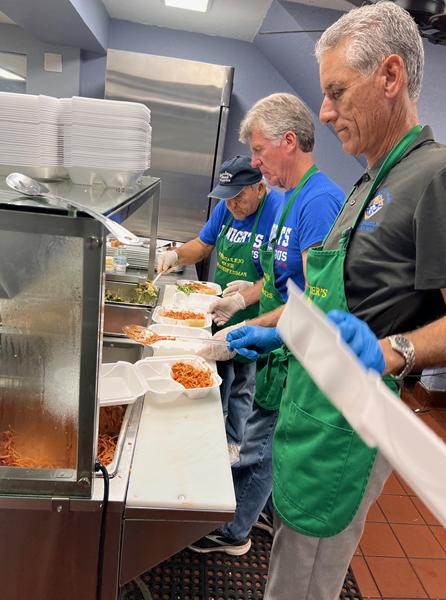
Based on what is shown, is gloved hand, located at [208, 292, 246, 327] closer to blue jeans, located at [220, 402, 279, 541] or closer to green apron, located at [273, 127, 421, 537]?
blue jeans, located at [220, 402, 279, 541]

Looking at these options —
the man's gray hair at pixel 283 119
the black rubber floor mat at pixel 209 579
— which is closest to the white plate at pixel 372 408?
the man's gray hair at pixel 283 119

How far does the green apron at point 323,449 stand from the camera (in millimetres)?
1247

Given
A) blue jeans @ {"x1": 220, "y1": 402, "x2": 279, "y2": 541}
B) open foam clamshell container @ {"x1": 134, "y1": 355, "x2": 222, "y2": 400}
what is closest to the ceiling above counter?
open foam clamshell container @ {"x1": 134, "y1": 355, "x2": 222, "y2": 400}

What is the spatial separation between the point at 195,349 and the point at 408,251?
3.77 ft

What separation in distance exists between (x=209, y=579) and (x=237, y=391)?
113cm

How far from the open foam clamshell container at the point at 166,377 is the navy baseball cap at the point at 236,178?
3.73 feet

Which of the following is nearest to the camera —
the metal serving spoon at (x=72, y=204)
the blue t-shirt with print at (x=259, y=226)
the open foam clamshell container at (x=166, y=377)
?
the metal serving spoon at (x=72, y=204)

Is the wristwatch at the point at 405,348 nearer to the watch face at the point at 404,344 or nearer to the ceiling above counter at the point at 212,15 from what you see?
the watch face at the point at 404,344

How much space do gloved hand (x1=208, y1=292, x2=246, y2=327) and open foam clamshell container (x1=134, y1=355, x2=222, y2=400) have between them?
27.2 inches

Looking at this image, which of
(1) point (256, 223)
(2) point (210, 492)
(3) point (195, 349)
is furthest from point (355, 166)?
(2) point (210, 492)

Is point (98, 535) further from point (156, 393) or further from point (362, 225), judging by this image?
point (362, 225)

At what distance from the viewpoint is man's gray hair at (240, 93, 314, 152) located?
6.93ft

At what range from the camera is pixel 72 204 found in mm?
912

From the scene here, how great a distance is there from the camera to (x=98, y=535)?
3.62 ft
